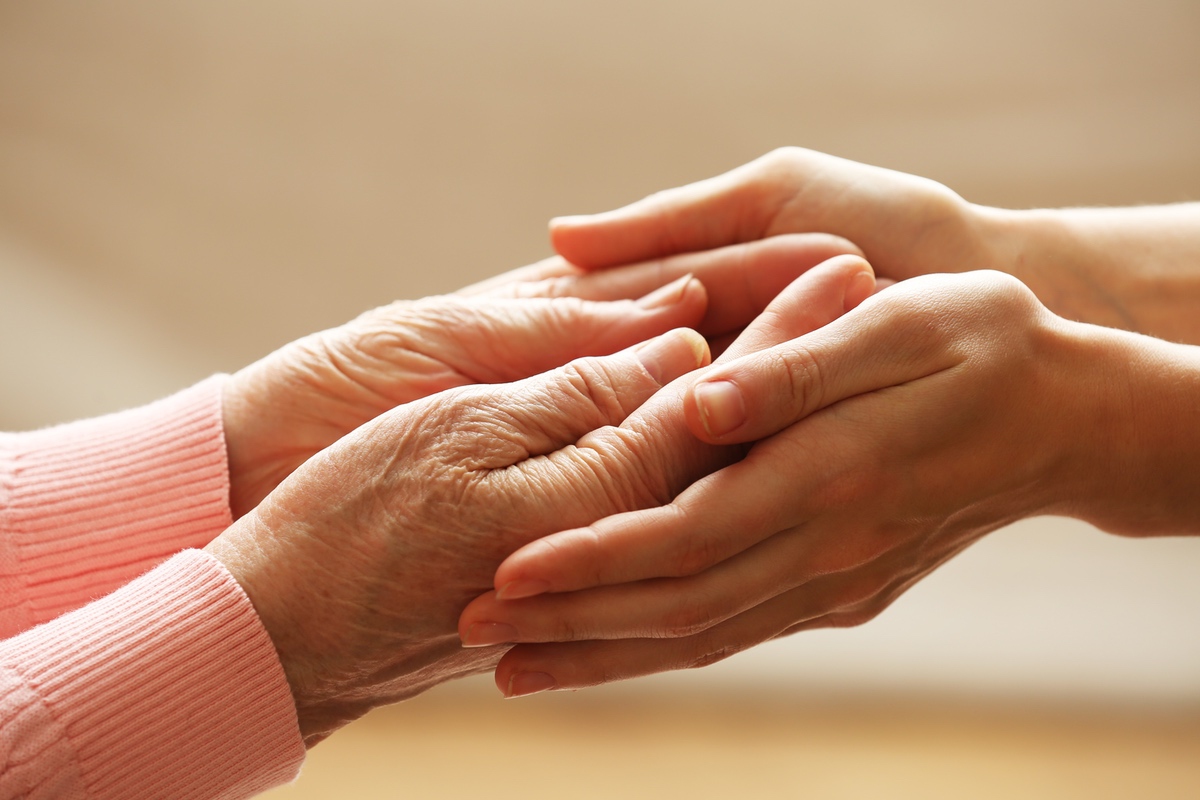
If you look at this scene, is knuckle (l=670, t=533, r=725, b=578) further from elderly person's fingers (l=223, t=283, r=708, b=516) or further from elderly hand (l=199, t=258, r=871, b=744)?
elderly person's fingers (l=223, t=283, r=708, b=516)

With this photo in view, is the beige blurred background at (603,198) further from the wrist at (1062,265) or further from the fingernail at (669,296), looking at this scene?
the fingernail at (669,296)

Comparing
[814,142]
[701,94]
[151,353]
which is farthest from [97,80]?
[814,142]

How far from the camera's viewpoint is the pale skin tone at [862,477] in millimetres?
701

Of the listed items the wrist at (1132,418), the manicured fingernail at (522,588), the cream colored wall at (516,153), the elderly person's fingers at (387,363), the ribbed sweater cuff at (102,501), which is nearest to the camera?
the manicured fingernail at (522,588)

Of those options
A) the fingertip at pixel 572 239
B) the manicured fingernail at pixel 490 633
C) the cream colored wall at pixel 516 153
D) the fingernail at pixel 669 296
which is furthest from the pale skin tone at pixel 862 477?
the cream colored wall at pixel 516 153

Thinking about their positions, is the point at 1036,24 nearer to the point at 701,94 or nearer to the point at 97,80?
the point at 701,94

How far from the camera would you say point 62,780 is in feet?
2.23

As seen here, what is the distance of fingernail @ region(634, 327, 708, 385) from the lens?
2.83ft

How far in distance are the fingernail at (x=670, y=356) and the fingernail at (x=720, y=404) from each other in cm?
16

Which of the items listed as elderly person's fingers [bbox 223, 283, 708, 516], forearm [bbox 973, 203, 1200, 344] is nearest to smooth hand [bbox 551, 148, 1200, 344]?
forearm [bbox 973, 203, 1200, 344]

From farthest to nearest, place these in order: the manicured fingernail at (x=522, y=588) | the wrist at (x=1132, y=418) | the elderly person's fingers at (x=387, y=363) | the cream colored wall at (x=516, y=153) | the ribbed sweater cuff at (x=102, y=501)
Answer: the cream colored wall at (x=516, y=153) → the elderly person's fingers at (x=387, y=363) → the ribbed sweater cuff at (x=102, y=501) → the wrist at (x=1132, y=418) → the manicured fingernail at (x=522, y=588)

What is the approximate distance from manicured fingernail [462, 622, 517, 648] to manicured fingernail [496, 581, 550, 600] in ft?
0.10

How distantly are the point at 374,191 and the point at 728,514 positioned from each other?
3.42 feet

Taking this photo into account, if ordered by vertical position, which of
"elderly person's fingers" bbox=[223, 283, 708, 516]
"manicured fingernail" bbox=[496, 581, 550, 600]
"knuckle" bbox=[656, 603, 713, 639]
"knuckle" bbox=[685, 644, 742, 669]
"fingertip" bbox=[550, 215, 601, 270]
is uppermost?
"fingertip" bbox=[550, 215, 601, 270]
